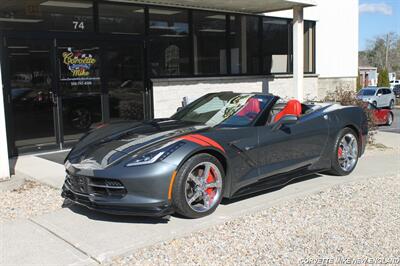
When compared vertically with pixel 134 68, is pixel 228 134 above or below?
below

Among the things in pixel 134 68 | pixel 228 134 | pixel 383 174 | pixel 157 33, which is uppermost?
pixel 157 33

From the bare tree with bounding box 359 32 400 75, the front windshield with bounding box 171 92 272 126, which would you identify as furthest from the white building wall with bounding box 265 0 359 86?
the bare tree with bounding box 359 32 400 75

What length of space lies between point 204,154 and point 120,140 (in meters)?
0.96

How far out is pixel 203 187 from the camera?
190 inches

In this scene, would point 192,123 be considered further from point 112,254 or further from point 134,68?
point 134,68

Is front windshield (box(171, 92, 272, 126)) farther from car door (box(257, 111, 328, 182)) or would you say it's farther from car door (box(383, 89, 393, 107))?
car door (box(383, 89, 393, 107))

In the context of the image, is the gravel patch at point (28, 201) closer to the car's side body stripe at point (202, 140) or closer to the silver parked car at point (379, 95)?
the car's side body stripe at point (202, 140)

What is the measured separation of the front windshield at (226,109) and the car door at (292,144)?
11.4 inches

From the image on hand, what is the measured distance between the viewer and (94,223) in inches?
188

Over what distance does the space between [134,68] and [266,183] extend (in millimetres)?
5998

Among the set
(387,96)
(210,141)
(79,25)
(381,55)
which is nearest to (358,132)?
(210,141)

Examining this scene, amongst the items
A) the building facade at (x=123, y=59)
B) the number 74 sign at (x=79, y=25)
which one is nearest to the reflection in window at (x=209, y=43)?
the building facade at (x=123, y=59)

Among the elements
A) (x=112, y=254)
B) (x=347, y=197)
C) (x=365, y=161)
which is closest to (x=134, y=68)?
(x=365, y=161)

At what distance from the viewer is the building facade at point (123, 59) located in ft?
29.3
